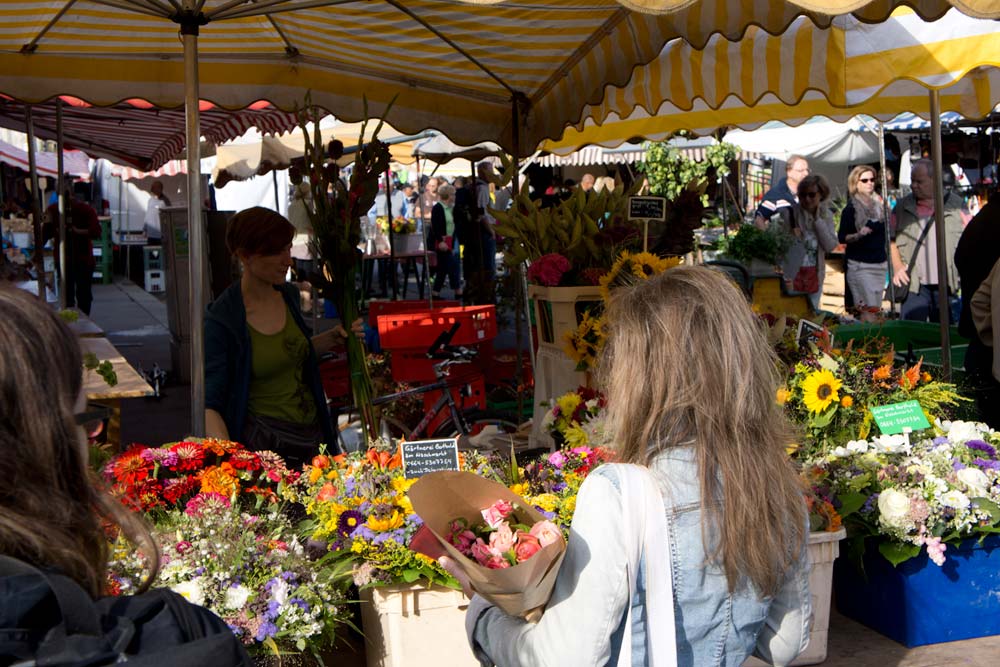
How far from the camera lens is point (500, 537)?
177 centimetres

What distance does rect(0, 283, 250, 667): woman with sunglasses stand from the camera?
43.3 inches

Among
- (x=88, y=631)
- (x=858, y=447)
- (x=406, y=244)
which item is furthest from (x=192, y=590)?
(x=406, y=244)

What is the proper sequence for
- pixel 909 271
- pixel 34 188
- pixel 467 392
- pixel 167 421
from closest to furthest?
pixel 467 392, pixel 167 421, pixel 909 271, pixel 34 188

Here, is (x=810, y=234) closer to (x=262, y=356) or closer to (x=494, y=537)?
(x=262, y=356)

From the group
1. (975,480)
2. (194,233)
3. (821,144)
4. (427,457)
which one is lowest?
(975,480)

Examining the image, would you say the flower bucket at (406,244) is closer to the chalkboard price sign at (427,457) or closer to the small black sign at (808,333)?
the small black sign at (808,333)

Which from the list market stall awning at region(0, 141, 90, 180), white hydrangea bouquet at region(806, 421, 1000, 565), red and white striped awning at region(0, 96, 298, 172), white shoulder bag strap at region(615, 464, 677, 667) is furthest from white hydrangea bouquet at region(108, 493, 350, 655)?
market stall awning at region(0, 141, 90, 180)

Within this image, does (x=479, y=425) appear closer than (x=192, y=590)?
No

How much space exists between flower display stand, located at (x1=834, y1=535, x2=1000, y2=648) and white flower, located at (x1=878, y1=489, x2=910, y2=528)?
0.77ft

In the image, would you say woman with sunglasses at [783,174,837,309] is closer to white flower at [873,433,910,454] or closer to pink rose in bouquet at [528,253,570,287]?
pink rose in bouquet at [528,253,570,287]

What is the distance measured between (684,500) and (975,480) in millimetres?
1948

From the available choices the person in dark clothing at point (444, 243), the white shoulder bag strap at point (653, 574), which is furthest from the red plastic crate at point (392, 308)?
the person in dark clothing at point (444, 243)

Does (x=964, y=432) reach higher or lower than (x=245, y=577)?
higher

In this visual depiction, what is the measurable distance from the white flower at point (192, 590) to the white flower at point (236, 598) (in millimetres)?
59
